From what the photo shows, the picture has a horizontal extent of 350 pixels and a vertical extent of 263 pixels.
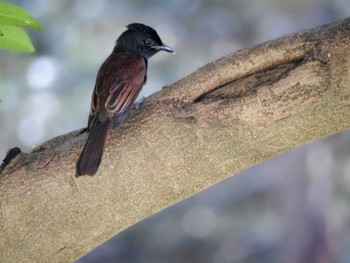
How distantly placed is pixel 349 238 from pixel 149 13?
140 inches

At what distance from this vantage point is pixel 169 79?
9031 millimetres

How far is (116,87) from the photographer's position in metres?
3.02

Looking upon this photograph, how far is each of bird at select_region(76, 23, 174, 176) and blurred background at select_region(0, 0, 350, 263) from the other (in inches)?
199

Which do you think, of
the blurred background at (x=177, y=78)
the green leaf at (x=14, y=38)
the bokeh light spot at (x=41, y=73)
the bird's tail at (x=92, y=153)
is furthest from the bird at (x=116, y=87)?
the bokeh light spot at (x=41, y=73)

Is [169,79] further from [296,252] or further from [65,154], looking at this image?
[65,154]

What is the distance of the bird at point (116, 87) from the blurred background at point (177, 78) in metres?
5.06

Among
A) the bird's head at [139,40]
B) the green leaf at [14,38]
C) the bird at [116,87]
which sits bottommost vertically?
the green leaf at [14,38]

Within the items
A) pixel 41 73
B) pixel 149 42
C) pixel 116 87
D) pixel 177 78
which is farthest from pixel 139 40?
pixel 41 73

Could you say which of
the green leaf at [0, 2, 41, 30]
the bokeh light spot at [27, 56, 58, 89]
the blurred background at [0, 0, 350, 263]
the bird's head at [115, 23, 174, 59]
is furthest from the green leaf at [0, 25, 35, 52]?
the bokeh light spot at [27, 56, 58, 89]

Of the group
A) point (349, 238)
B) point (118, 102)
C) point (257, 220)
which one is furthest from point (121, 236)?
point (118, 102)

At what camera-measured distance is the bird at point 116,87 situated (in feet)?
7.98

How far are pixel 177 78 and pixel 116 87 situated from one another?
6.06 meters

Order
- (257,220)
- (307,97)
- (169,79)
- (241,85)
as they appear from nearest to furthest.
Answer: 1. (307,97)
2. (241,85)
3. (169,79)
4. (257,220)

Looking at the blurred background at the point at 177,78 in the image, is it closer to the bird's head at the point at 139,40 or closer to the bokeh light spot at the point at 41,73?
the bokeh light spot at the point at 41,73
